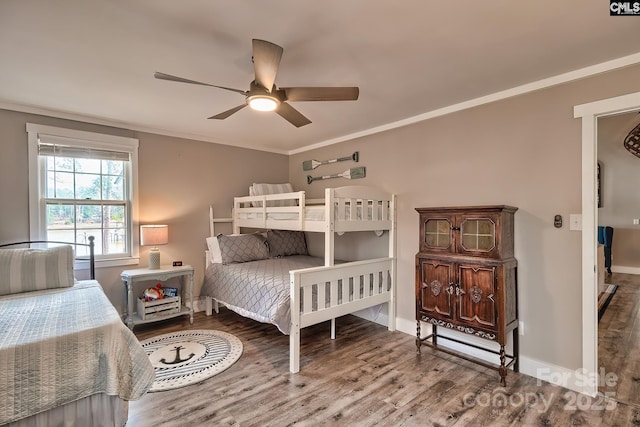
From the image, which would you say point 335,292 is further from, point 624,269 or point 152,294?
point 624,269

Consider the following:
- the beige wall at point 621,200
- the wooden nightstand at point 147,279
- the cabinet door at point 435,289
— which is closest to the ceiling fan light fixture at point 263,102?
the cabinet door at point 435,289

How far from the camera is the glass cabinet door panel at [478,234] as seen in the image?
250 centimetres

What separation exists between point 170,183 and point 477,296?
11.8 feet

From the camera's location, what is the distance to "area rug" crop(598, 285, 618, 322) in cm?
384

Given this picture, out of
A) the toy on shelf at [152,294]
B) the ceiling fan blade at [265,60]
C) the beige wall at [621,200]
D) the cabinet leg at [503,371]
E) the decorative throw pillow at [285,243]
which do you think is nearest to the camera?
the ceiling fan blade at [265,60]

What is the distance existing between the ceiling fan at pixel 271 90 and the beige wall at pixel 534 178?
5.14ft

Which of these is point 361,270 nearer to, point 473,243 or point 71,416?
point 473,243

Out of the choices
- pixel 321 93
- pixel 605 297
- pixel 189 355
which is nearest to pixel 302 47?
pixel 321 93

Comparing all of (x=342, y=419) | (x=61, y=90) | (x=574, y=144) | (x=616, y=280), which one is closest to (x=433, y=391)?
(x=342, y=419)

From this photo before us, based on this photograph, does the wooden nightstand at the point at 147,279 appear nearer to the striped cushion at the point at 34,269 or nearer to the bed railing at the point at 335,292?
the striped cushion at the point at 34,269

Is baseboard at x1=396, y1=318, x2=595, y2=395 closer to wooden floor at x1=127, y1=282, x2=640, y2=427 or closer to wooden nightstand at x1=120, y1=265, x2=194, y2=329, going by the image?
wooden floor at x1=127, y1=282, x2=640, y2=427

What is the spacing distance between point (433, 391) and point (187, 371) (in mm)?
1918

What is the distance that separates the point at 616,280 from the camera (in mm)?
5328

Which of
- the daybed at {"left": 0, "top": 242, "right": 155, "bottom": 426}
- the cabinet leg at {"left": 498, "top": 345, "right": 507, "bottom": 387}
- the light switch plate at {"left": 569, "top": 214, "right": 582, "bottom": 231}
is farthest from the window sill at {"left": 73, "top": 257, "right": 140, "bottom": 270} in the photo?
the light switch plate at {"left": 569, "top": 214, "right": 582, "bottom": 231}
